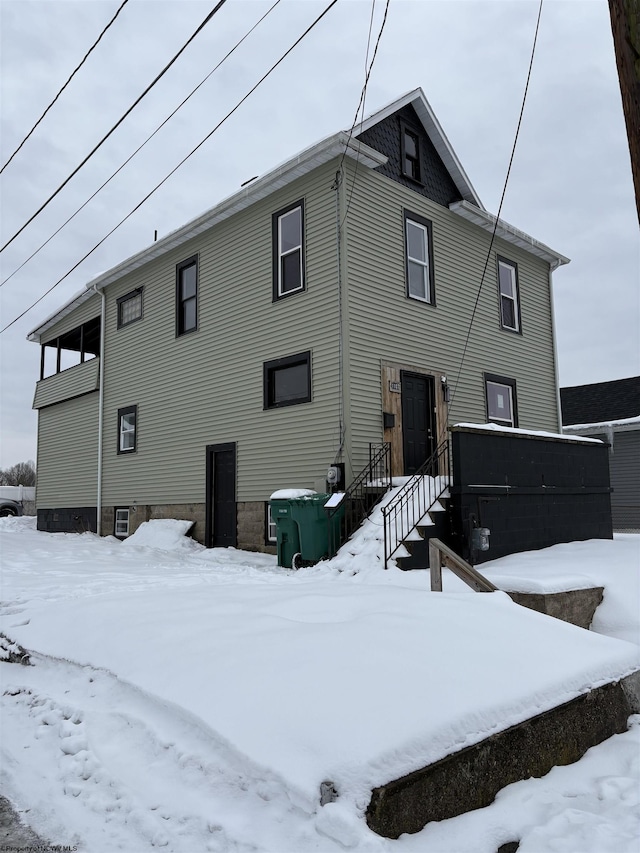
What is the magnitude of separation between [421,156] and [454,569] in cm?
1075

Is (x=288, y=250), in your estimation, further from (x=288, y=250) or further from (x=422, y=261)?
(x=422, y=261)

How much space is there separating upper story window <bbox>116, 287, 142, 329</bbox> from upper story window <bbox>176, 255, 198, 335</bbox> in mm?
1972

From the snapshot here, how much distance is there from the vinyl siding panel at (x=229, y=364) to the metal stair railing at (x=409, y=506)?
72.7 inches

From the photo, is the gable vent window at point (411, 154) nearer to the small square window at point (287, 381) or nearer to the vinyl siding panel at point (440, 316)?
the vinyl siding panel at point (440, 316)

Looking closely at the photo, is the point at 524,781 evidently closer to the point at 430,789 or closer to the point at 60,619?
the point at 430,789

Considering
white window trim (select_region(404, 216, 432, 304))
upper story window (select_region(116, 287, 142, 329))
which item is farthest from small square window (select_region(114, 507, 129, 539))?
white window trim (select_region(404, 216, 432, 304))

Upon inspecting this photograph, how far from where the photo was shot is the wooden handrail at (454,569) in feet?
20.2

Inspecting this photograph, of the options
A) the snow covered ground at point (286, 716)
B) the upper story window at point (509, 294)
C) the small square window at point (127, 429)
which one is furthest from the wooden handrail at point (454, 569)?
the small square window at point (127, 429)

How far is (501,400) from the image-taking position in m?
16.0

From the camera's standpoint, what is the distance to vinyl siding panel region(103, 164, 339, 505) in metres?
12.3

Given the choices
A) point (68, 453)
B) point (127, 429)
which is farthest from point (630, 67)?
point (68, 453)

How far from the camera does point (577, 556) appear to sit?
11156 millimetres

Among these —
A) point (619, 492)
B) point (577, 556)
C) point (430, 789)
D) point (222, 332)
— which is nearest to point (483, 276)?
point (222, 332)

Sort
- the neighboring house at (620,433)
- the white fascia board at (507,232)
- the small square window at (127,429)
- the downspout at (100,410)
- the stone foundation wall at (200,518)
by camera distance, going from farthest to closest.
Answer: the neighboring house at (620,433), the downspout at (100,410), the small square window at (127,429), the white fascia board at (507,232), the stone foundation wall at (200,518)
